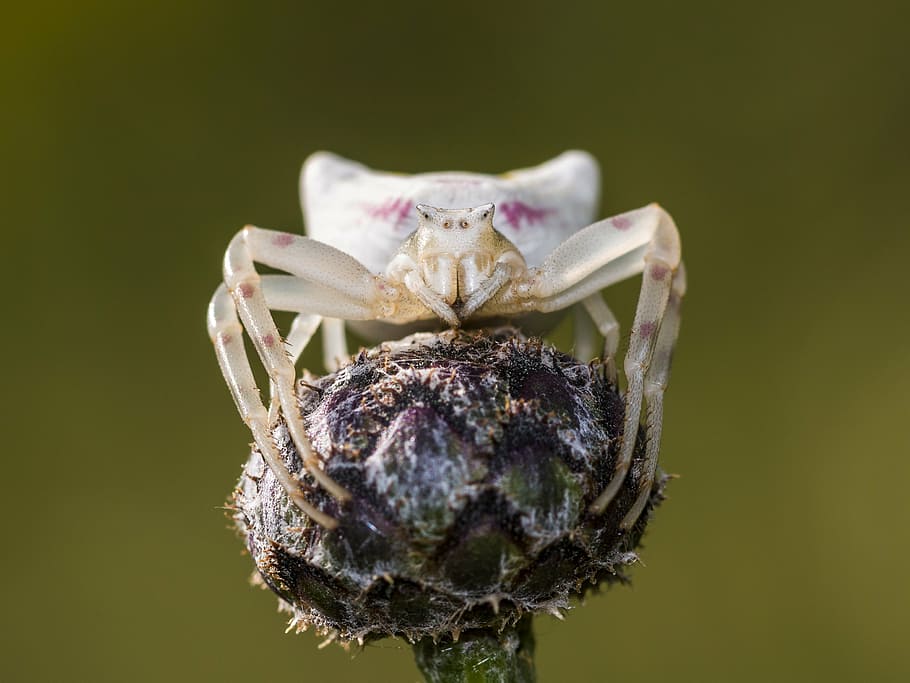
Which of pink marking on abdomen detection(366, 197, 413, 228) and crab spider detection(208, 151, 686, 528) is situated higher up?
pink marking on abdomen detection(366, 197, 413, 228)

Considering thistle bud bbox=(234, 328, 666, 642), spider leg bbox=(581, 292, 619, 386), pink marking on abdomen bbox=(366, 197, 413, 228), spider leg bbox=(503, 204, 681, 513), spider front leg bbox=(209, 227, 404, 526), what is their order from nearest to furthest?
1. thistle bud bbox=(234, 328, 666, 642)
2. spider front leg bbox=(209, 227, 404, 526)
3. spider leg bbox=(503, 204, 681, 513)
4. spider leg bbox=(581, 292, 619, 386)
5. pink marking on abdomen bbox=(366, 197, 413, 228)

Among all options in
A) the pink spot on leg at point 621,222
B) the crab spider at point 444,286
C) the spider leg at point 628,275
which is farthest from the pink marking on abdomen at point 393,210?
the pink spot on leg at point 621,222

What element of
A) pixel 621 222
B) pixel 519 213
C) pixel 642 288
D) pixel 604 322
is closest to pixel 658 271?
pixel 642 288

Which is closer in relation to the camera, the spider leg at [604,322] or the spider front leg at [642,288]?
the spider front leg at [642,288]

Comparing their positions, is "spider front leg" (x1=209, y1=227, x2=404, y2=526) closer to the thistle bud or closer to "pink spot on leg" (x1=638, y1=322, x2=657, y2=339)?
the thistle bud

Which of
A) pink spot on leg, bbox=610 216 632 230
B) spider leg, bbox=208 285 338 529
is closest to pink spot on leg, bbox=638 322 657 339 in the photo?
pink spot on leg, bbox=610 216 632 230

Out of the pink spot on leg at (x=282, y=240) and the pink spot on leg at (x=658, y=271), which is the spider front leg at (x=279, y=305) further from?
the pink spot on leg at (x=658, y=271)
